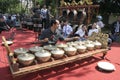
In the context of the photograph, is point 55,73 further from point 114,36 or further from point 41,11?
point 41,11

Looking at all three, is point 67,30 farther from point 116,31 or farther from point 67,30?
point 116,31

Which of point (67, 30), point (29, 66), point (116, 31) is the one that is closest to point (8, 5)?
point (67, 30)

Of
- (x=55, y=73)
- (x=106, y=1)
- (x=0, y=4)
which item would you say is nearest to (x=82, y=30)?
(x=55, y=73)

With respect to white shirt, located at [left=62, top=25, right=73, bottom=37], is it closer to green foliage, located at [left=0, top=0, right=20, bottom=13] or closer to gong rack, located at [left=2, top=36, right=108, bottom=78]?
gong rack, located at [left=2, top=36, right=108, bottom=78]

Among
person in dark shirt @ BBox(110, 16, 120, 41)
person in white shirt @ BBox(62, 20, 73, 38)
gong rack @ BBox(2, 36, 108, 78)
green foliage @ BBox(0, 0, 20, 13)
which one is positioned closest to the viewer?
gong rack @ BBox(2, 36, 108, 78)

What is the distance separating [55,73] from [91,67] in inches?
37.5

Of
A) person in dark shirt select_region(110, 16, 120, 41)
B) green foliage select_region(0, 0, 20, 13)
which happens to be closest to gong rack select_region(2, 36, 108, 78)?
person in dark shirt select_region(110, 16, 120, 41)

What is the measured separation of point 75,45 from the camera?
4.07m

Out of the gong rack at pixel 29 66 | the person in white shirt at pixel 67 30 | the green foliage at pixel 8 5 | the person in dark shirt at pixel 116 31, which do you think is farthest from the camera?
the green foliage at pixel 8 5

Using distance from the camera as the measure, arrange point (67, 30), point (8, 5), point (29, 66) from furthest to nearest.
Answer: point (8, 5) < point (67, 30) < point (29, 66)

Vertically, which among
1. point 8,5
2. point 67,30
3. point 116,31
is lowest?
point 116,31

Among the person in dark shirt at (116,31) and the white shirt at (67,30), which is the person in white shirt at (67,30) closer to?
the white shirt at (67,30)

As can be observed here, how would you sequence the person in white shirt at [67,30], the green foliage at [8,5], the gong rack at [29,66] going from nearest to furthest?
the gong rack at [29,66] < the person in white shirt at [67,30] < the green foliage at [8,5]

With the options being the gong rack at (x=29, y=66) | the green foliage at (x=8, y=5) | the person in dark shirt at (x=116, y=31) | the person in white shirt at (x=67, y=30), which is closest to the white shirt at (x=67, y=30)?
the person in white shirt at (x=67, y=30)
